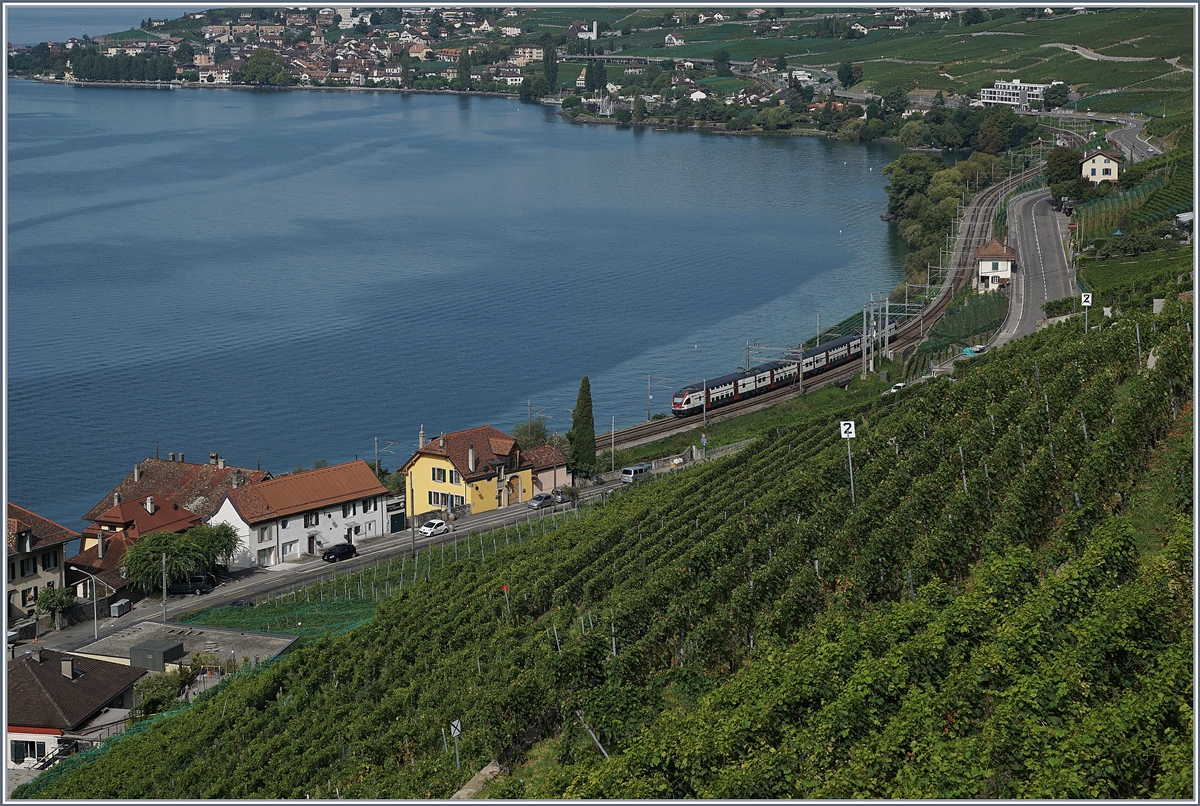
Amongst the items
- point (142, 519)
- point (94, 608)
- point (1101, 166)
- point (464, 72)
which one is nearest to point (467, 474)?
point (142, 519)

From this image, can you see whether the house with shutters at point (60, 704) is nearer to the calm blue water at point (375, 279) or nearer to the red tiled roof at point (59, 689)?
the red tiled roof at point (59, 689)

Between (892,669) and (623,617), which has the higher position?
(892,669)

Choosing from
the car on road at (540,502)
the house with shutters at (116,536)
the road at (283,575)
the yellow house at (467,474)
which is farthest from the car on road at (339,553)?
the car on road at (540,502)

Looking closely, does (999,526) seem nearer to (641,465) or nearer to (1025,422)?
(1025,422)

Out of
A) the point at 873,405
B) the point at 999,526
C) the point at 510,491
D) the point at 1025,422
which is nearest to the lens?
the point at 999,526

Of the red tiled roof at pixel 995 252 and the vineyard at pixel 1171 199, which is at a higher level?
the vineyard at pixel 1171 199

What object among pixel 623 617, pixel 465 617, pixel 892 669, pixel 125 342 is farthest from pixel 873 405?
pixel 125 342

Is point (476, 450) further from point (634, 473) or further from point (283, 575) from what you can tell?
point (283, 575)
